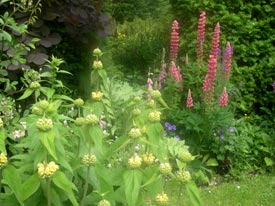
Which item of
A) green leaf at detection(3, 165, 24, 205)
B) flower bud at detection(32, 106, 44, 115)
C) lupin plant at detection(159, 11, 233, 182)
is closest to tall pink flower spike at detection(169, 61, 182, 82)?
lupin plant at detection(159, 11, 233, 182)

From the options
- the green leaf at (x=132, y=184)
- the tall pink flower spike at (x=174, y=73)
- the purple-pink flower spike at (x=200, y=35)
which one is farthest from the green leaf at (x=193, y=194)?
the purple-pink flower spike at (x=200, y=35)

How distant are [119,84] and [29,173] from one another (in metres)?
3.53

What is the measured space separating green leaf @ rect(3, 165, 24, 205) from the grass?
9.38 feet

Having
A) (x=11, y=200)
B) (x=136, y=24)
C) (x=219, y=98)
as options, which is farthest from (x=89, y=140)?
(x=136, y=24)

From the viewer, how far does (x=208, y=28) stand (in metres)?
5.81

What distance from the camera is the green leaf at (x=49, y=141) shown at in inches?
64.6

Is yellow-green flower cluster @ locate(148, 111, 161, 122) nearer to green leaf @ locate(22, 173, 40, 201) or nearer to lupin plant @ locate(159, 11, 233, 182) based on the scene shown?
green leaf @ locate(22, 173, 40, 201)

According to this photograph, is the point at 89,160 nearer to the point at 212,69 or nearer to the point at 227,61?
the point at 212,69

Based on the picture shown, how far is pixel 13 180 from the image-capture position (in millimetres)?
1770

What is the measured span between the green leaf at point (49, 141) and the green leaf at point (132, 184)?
0.27 m

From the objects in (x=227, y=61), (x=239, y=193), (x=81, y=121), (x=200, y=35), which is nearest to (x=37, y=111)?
(x=81, y=121)

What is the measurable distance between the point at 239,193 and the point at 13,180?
3.45 meters

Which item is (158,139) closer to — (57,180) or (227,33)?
(57,180)

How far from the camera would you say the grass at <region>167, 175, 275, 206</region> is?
4711mm
